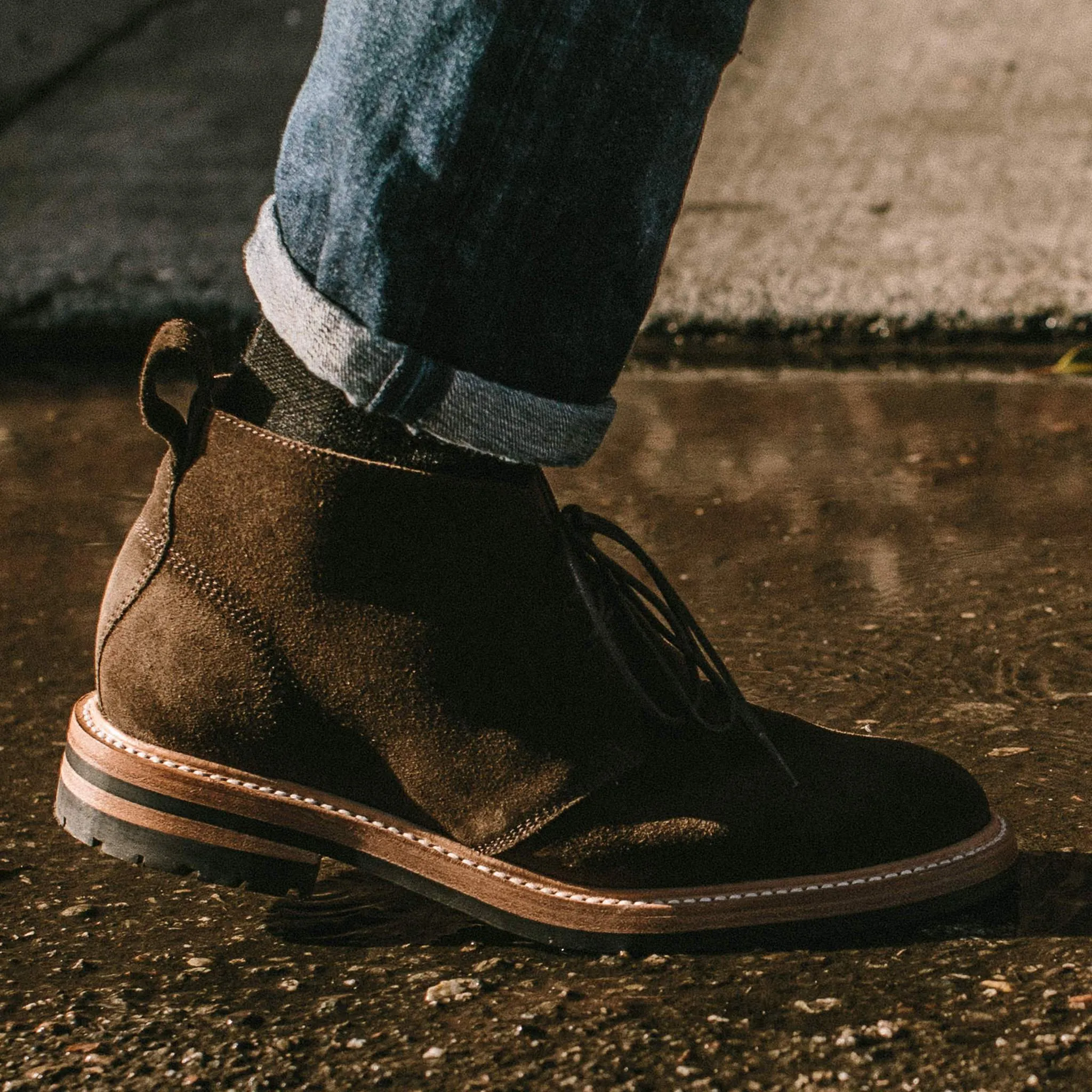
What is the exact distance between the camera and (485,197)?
112 centimetres

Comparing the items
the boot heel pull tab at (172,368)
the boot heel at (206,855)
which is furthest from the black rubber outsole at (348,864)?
the boot heel pull tab at (172,368)

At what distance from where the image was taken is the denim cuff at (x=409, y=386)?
1133mm

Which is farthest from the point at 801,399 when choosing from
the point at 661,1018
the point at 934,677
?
the point at 661,1018

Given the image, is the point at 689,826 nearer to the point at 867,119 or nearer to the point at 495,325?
the point at 495,325

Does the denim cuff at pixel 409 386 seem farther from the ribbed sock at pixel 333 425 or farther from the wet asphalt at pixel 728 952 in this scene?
the wet asphalt at pixel 728 952

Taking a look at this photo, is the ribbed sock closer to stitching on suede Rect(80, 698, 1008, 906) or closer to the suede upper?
the suede upper

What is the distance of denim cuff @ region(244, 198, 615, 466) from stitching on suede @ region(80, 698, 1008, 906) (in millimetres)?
303

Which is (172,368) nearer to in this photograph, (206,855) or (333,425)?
(333,425)

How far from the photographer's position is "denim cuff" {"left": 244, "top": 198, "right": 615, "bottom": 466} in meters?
1.13

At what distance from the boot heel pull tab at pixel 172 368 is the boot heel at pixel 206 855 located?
0.92ft

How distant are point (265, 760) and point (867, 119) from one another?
2.98m

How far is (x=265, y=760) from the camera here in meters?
1.24

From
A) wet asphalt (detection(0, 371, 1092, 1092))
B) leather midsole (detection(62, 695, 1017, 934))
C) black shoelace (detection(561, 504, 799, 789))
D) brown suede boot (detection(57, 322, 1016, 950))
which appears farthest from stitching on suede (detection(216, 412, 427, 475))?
wet asphalt (detection(0, 371, 1092, 1092))

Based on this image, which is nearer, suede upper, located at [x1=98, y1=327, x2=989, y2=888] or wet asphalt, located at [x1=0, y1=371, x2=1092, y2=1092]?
wet asphalt, located at [x1=0, y1=371, x2=1092, y2=1092]
